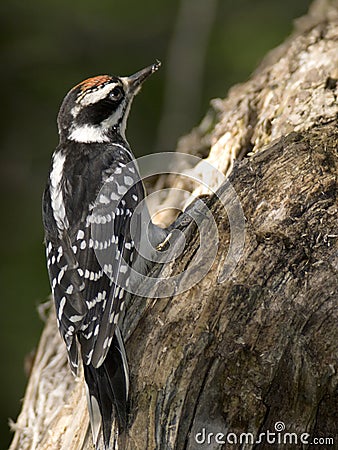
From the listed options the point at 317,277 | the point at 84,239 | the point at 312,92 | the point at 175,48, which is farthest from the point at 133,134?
the point at 317,277

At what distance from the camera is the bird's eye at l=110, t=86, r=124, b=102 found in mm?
4156

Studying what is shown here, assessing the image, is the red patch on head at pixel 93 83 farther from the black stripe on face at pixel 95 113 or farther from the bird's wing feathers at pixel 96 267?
the bird's wing feathers at pixel 96 267

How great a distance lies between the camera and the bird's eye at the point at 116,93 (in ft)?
13.6

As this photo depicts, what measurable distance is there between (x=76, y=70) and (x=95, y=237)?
4.30 metres

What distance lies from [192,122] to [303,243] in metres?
4.31

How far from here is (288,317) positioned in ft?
10.2

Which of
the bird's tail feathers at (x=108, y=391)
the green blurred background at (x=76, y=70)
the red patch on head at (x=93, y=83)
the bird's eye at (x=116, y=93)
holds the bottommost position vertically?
the bird's tail feathers at (x=108, y=391)

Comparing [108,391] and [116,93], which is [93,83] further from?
[108,391]

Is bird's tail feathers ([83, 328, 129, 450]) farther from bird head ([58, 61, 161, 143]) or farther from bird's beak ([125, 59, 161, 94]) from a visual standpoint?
bird's beak ([125, 59, 161, 94])

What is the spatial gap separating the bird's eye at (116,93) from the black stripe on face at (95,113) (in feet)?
0.07

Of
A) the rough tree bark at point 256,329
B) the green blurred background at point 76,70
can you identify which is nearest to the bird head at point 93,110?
the rough tree bark at point 256,329

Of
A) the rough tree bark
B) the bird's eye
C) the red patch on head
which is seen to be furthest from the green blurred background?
the rough tree bark

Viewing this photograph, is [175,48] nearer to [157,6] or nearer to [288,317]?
[157,6]

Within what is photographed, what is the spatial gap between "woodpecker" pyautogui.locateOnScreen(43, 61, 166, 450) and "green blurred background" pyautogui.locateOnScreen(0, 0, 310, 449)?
114 inches
